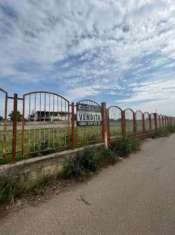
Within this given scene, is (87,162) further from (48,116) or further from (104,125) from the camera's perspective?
(104,125)

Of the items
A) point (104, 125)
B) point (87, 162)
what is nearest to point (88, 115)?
point (104, 125)

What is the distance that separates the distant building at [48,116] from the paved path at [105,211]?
1.85m

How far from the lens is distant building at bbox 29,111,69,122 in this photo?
17.0ft

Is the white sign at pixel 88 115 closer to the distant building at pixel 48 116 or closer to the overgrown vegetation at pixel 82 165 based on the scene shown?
the distant building at pixel 48 116

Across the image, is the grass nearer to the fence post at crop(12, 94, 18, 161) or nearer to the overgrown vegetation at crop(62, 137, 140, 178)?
the fence post at crop(12, 94, 18, 161)

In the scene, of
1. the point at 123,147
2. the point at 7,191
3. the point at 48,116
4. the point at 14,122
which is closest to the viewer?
the point at 7,191

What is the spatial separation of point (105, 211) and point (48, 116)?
2926 millimetres

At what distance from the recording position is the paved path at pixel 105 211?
291 centimetres

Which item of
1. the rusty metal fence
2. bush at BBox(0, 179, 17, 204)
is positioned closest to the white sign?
the rusty metal fence

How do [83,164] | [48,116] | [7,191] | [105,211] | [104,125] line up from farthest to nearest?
[104,125]
[83,164]
[48,116]
[7,191]
[105,211]

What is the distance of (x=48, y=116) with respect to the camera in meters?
5.60

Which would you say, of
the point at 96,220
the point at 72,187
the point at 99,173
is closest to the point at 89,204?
the point at 96,220

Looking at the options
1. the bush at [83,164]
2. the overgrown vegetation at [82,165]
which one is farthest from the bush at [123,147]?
the bush at [83,164]

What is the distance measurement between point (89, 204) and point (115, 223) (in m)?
0.82
